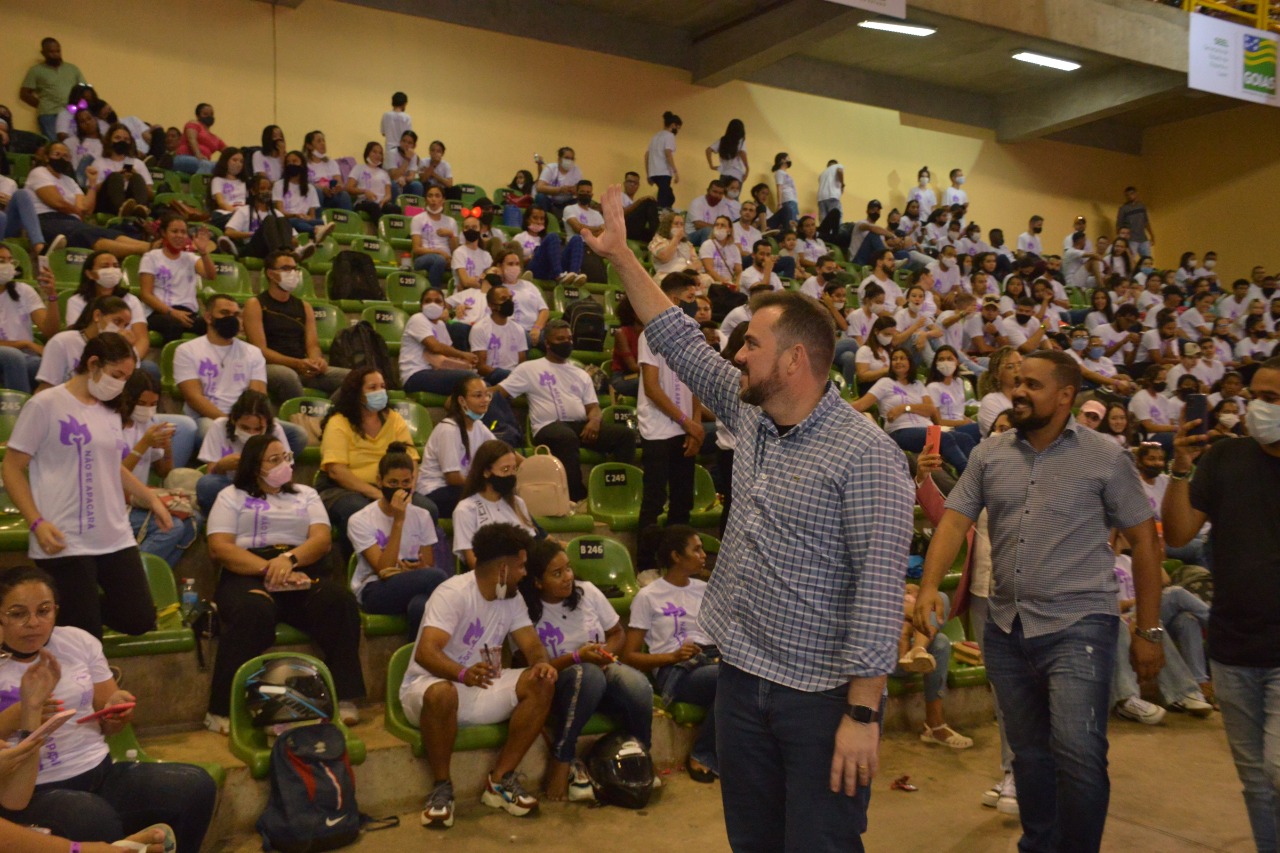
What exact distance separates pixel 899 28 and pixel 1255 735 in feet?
43.1

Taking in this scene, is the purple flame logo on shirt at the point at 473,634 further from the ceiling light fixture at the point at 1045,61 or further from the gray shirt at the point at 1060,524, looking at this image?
the ceiling light fixture at the point at 1045,61

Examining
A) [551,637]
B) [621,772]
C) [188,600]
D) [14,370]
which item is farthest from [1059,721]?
[14,370]

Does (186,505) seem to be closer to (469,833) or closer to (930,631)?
(469,833)

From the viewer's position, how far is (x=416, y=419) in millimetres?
6742

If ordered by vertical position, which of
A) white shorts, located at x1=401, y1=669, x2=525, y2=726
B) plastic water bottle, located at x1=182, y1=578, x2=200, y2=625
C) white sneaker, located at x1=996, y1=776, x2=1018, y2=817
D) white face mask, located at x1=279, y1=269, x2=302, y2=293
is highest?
white face mask, located at x1=279, y1=269, x2=302, y2=293

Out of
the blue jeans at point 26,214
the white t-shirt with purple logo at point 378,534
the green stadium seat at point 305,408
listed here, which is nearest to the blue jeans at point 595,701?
the white t-shirt with purple logo at point 378,534

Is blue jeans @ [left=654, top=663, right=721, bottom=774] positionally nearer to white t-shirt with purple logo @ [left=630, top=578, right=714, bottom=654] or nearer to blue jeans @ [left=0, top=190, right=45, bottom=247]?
white t-shirt with purple logo @ [left=630, top=578, right=714, bottom=654]

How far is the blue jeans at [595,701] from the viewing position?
444 cm

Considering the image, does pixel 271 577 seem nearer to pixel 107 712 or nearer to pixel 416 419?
pixel 107 712

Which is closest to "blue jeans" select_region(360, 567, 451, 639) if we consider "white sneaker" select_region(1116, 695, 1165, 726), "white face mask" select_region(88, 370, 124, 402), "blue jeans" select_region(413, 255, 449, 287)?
"white face mask" select_region(88, 370, 124, 402)

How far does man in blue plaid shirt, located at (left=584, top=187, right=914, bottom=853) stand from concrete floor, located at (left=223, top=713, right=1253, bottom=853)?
1918mm

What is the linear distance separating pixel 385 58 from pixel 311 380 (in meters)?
7.79

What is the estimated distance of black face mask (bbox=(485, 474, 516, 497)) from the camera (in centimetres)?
525

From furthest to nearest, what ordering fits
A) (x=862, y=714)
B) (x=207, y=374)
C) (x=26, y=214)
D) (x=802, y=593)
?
(x=26, y=214) < (x=207, y=374) < (x=802, y=593) < (x=862, y=714)
